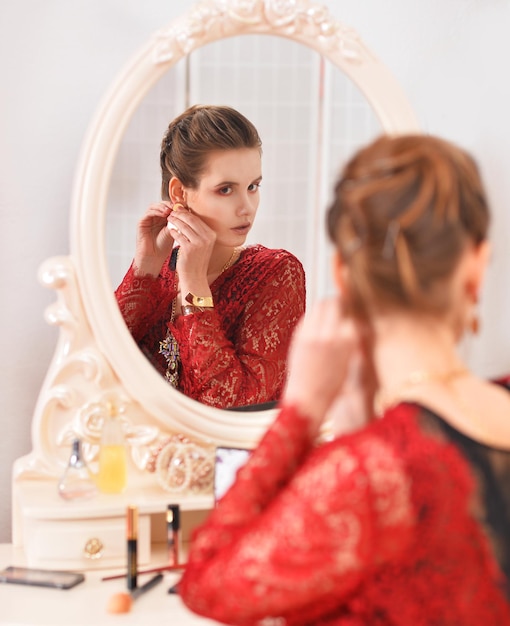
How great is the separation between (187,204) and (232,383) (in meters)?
0.31

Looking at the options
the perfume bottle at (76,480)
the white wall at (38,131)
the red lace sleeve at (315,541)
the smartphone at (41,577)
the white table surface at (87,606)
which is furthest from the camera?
the white wall at (38,131)

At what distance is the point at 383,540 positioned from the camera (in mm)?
683

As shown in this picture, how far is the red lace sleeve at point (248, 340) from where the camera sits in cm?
141

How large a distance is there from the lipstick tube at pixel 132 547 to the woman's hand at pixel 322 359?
50 cm

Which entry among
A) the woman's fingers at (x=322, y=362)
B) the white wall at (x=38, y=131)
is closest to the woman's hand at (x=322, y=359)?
the woman's fingers at (x=322, y=362)

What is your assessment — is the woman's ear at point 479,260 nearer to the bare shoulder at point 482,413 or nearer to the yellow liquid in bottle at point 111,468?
the bare shoulder at point 482,413

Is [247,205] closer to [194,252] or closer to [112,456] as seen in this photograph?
[194,252]

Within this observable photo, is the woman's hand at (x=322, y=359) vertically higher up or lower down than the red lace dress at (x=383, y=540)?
higher up

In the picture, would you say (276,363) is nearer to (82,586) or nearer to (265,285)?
(265,285)

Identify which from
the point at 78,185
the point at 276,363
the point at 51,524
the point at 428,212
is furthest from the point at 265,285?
the point at 428,212

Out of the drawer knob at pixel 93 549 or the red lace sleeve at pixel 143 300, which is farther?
the red lace sleeve at pixel 143 300

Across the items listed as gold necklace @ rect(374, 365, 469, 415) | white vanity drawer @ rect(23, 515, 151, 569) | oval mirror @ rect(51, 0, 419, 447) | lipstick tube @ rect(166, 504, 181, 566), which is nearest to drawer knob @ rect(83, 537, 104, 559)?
white vanity drawer @ rect(23, 515, 151, 569)

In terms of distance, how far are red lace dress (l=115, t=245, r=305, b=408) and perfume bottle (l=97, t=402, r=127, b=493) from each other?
4.8 inches

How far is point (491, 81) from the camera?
1.61 m
